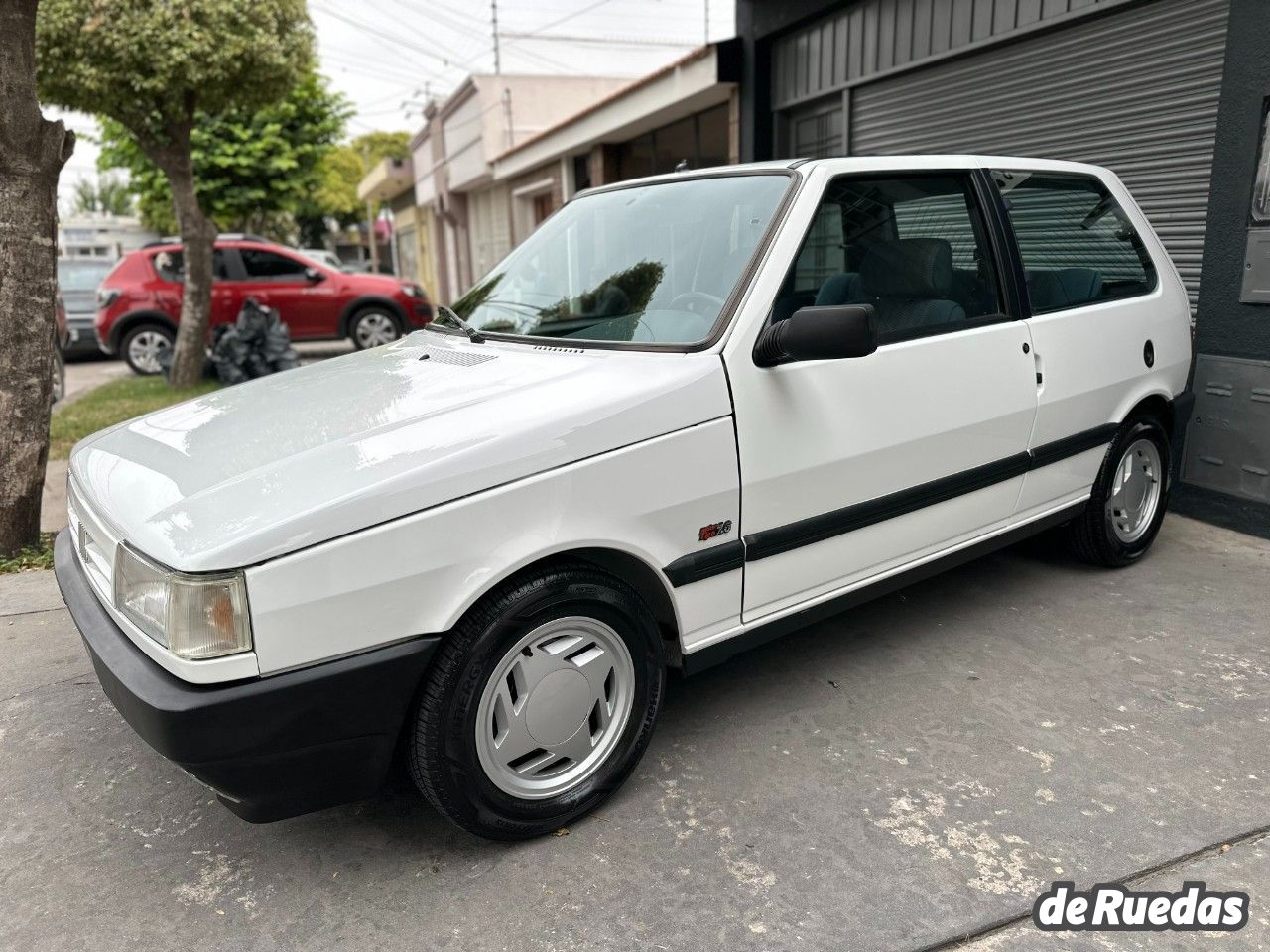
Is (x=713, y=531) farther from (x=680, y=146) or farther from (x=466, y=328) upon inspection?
(x=680, y=146)

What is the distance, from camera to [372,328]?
13.4m

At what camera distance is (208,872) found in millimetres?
2355

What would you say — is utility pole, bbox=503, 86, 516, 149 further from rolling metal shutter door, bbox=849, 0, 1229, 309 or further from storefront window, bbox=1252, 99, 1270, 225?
storefront window, bbox=1252, 99, 1270, 225

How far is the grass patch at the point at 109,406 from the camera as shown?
7.74 meters

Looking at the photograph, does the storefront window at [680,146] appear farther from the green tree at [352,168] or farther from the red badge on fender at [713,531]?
the green tree at [352,168]

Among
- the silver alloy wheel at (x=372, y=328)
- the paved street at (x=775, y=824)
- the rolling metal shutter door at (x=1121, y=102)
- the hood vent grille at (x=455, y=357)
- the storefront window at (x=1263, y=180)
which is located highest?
the rolling metal shutter door at (x=1121, y=102)

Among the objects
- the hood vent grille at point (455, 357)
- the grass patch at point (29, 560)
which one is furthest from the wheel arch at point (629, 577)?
the grass patch at point (29, 560)

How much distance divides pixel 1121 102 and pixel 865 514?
3.82m

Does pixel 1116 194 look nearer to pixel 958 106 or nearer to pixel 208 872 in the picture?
pixel 958 106

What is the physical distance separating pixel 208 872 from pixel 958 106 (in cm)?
643

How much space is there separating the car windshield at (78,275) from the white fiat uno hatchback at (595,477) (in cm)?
1416

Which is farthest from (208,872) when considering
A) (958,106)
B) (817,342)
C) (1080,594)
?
(958,106)

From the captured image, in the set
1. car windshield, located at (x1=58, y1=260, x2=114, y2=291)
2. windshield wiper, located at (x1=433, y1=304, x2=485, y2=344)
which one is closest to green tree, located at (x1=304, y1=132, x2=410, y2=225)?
car windshield, located at (x1=58, y1=260, x2=114, y2=291)

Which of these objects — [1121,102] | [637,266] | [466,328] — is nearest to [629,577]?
[637,266]
